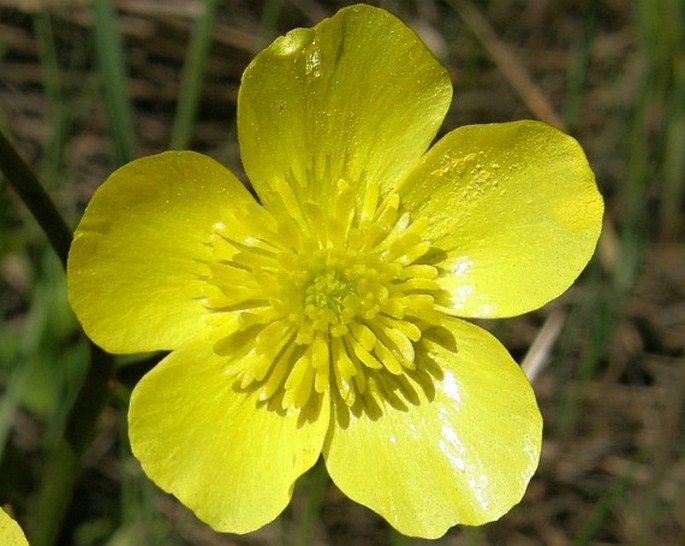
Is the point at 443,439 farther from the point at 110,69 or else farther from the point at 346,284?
the point at 110,69

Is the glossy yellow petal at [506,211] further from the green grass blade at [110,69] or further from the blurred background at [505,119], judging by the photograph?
the blurred background at [505,119]

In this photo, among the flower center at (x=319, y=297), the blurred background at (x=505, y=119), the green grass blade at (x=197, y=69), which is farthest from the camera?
the blurred background at (x=505, y=119)

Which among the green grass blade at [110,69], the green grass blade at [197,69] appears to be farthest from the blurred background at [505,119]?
the green grass blade at [110,69]

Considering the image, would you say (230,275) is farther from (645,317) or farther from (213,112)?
(645,317)

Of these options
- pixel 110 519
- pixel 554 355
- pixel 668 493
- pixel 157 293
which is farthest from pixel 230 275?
pixel 668 493

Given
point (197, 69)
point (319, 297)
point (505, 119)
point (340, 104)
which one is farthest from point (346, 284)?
point (505, 119)

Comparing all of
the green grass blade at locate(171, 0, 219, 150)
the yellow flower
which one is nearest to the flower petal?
the yellow flower
